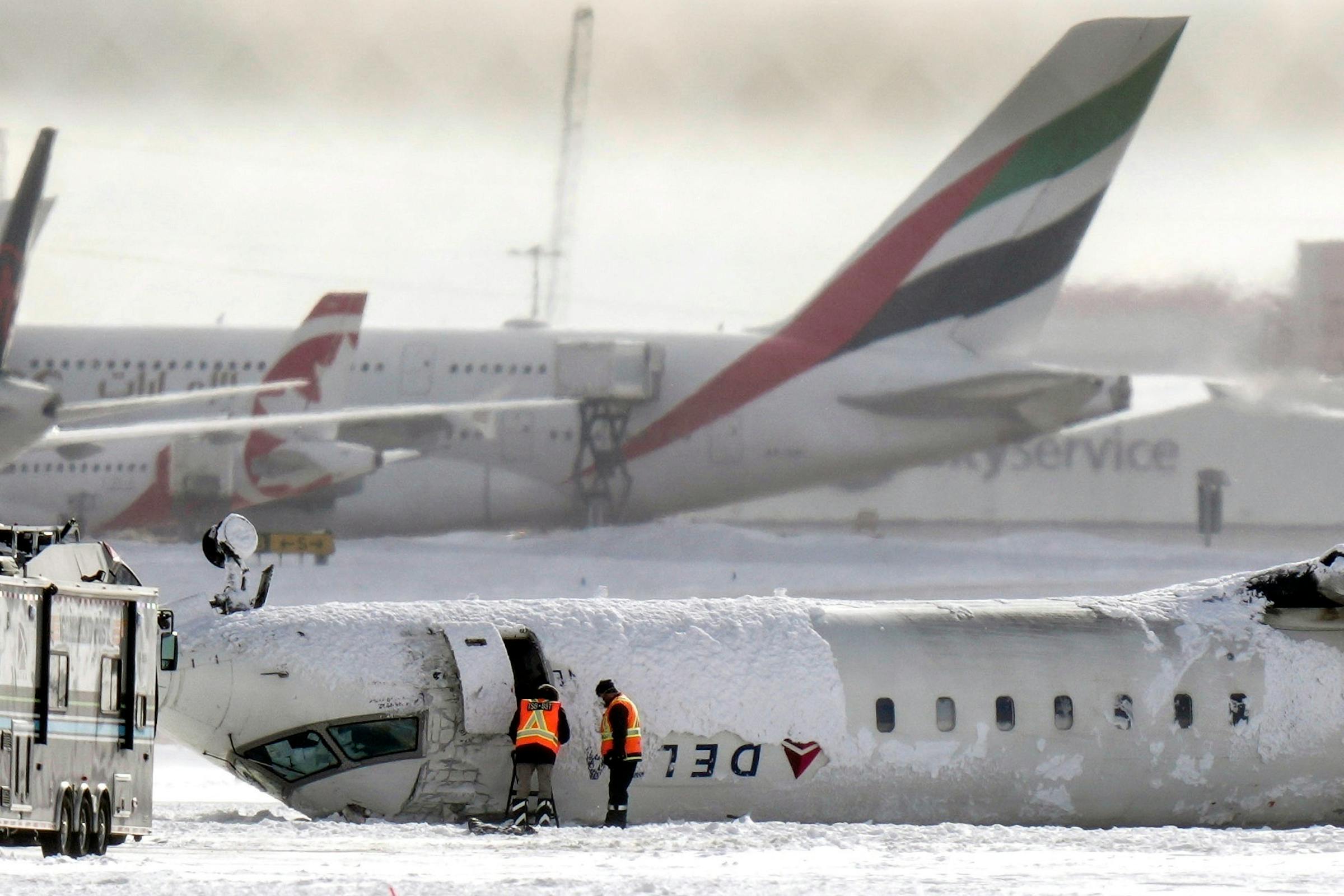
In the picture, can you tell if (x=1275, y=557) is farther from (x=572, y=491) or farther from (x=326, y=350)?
(x=326, y=350)

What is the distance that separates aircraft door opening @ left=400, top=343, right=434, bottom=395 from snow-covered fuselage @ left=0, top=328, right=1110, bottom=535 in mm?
27

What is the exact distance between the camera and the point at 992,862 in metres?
14.8

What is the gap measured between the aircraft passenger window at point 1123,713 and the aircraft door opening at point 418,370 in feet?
101

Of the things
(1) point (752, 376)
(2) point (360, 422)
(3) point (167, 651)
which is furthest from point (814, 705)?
(1) point (752, 376)

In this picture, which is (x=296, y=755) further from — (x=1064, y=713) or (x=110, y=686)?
(x=1064, y=713)

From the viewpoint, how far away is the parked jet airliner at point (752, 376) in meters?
45.4

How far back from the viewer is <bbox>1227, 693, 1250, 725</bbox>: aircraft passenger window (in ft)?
60.1

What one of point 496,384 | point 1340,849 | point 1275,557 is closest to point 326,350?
point 496,384

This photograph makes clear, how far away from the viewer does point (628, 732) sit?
16688 millimetres

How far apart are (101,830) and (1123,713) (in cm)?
840

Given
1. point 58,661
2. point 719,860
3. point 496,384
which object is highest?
point 496,384

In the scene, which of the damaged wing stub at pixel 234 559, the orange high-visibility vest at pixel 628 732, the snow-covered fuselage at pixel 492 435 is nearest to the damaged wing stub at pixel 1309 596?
the orange high-visibility vest at pixel 628 732

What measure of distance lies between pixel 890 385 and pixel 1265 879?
31732 mm

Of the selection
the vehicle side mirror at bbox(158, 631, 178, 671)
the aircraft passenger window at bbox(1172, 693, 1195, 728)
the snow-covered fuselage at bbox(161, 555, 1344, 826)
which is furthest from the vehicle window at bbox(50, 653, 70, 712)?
the aircraft passenger window at bbox(1172, 693, 1195, 728)
